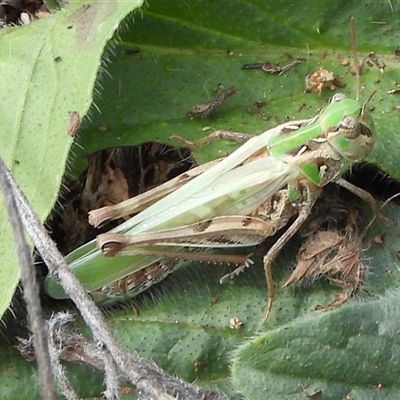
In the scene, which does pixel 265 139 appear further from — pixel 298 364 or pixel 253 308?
pixel 298 364

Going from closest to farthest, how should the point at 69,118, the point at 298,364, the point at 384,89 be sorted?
the point at 298,364 < the point at 69,118 < the point at 384,89

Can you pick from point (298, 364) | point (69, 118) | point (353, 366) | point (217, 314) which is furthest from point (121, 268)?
point (353, 366)

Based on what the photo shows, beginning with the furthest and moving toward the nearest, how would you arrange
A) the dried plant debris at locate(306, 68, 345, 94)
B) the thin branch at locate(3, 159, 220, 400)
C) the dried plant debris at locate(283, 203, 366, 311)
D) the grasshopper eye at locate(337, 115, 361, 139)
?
1. the dried plant debris at locate(306, 68, 345, 94)
2. the dried plant debris at locate(283, 203, 366, 311)
3. the grasshopper eye at locate(337, 115, 361, 139)
4. the thin branch at locate(3, 159, 220, 400)

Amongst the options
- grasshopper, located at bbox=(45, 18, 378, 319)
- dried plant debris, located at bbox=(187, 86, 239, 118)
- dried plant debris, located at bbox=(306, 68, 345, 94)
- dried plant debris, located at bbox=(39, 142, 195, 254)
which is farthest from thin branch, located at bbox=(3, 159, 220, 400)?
dried plant debris, located at bbox=(306, 68, 345, 94)

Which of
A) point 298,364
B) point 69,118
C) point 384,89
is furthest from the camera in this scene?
point 384,89

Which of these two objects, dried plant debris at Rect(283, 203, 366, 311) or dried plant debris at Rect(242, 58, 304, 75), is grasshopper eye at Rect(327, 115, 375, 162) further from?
dried plant debris at Rect(242, 58, 304, 75)

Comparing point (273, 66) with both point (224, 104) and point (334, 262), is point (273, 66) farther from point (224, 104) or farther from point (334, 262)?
point (334, 262)
